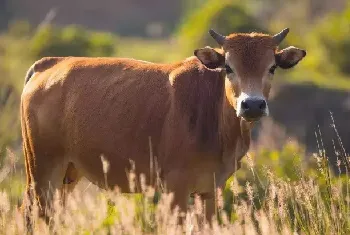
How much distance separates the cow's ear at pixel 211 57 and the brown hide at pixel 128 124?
0.72 ft

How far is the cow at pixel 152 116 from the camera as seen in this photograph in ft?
32.7

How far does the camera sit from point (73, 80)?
1083 cm

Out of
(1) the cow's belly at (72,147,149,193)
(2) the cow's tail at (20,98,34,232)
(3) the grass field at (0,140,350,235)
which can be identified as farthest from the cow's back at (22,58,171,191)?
(3) the grass field at (0,140,350,235)

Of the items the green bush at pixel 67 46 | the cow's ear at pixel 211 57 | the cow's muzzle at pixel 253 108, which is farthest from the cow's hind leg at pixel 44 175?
the green bush at pixel 67 46

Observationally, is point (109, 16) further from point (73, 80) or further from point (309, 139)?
point (73, 80)

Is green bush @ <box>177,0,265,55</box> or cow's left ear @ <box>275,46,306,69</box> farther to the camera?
green bush @ <box>177,0,265,55</box>

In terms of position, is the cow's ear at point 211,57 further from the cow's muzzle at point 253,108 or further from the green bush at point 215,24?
the green bush at point 215,24

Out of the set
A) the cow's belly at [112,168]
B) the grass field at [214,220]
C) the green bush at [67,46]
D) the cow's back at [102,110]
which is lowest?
the grass field at [214,220]

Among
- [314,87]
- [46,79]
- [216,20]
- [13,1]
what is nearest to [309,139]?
[314,87]

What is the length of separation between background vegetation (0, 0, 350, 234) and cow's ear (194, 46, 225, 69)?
104cm

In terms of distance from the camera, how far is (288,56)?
33.7ft

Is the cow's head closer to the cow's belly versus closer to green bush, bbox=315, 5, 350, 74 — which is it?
the cow's belly

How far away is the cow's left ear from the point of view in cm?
1020

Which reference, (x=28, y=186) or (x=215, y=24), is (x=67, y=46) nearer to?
(x=215, y=24)
